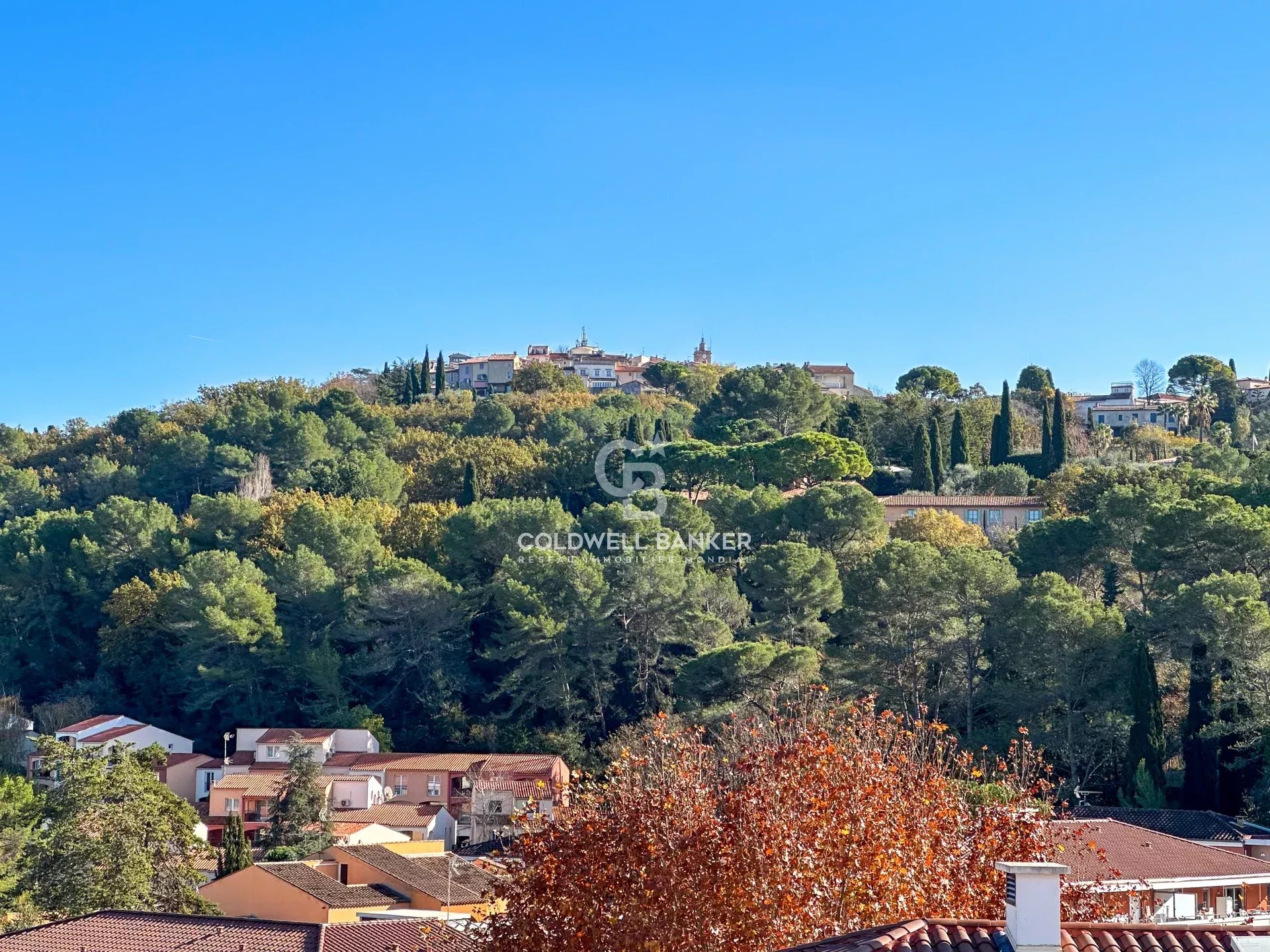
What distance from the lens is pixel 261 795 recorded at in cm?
4447

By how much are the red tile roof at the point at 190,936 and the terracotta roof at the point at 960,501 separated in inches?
1561

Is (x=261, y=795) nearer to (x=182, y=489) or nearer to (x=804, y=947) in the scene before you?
(x=182, y=489)

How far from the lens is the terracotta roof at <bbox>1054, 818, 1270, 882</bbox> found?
82.8ft

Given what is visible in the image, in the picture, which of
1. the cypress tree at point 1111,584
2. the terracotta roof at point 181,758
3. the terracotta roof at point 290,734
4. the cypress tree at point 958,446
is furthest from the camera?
the cypress tree at point 958,446

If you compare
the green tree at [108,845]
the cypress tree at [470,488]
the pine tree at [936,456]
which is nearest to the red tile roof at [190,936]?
the green tree at [108,845]

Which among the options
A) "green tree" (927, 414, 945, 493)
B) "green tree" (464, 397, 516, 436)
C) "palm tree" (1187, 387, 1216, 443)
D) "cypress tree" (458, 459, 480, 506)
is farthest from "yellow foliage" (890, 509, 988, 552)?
"palm tree" (1187, 387, 1216, 443)

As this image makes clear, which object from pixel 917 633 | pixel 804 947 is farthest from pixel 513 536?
pixel 804 947

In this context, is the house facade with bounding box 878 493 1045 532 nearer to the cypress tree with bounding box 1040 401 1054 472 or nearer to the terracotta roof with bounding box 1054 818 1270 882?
the cypress tree with bounding box 1040 401 1054 472

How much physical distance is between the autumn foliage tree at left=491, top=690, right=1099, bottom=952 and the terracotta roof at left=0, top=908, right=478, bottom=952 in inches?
337

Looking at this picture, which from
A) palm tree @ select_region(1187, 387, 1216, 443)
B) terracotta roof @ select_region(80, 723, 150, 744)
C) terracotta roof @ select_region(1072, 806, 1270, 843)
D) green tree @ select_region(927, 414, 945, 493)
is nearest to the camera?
terracotta roof @ select_region(1072, 806, 1270, 843)

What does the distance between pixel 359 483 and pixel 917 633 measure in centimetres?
2852

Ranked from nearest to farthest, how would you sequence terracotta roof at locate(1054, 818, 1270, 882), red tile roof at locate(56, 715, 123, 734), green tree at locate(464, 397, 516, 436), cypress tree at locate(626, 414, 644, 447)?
terracotta roof at locate(1054, 818, 1270, 882) → red tile roof at locate(56, 715, 123, 734) → cypress tree at locate(626, 414, 644, 447) → green tree at locate(464, 397, 516, 436)

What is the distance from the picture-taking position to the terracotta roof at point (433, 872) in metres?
31.0

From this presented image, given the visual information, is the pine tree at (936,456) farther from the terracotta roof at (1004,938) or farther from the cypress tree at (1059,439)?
the terracotta roof at (1004,938)
